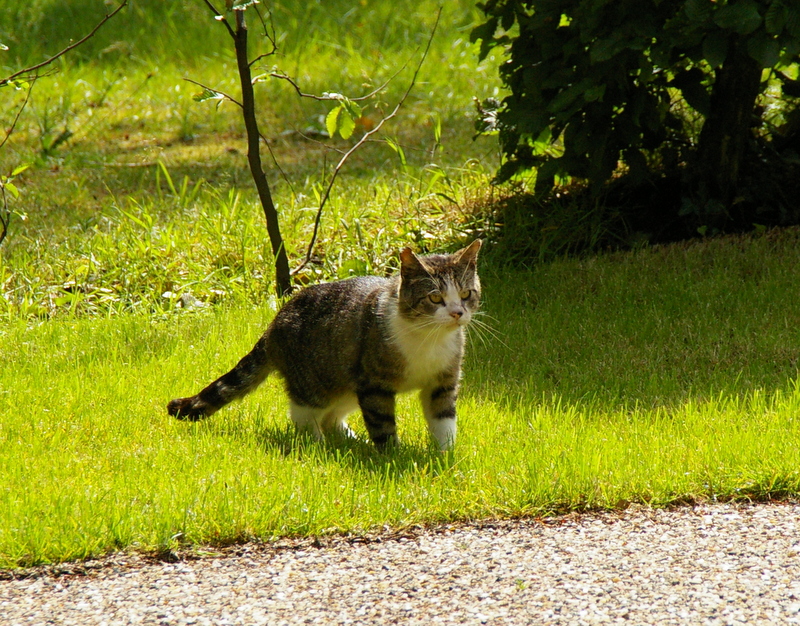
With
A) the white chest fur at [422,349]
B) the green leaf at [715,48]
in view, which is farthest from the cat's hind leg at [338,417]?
the green leaf at [715,48]

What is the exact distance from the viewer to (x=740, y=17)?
5.65m

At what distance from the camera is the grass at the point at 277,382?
3.98m

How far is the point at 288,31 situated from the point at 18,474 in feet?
29.5

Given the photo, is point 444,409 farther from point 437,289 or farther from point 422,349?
point 437,289

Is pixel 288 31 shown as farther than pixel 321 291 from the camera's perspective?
Yes

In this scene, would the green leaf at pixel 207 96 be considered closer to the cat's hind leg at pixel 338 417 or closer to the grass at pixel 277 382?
the grass at pixel 277 382

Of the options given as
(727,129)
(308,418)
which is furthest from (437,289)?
(727,129)

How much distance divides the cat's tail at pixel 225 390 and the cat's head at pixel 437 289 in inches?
37.9

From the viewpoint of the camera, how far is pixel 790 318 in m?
5.92

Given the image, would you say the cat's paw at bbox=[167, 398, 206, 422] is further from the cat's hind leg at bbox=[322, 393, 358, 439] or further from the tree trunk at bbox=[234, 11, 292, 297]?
the tree trunk at bbox=[234, 11, 292, 297]

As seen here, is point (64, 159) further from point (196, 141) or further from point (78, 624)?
point (78, 624)

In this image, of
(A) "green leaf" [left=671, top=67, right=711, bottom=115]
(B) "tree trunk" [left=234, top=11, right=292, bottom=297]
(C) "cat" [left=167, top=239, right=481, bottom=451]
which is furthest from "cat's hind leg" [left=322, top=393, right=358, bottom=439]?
(A) "green leaf" [left=671, top=67, right=711, bottom=115]

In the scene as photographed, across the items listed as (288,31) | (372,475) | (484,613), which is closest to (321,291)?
(372,475)

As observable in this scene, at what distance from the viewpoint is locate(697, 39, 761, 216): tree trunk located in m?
6.86
